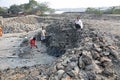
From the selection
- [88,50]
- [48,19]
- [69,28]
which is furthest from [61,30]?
[48,19]

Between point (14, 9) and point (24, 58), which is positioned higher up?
point (14, 9)

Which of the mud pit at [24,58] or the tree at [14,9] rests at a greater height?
the tree at [14,9]

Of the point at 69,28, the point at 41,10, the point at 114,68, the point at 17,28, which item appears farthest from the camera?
the point at 41,10

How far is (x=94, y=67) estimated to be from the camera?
9.37 meters

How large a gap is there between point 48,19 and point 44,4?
53.0ft

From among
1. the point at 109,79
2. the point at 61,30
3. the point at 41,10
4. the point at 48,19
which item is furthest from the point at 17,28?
the point at 109,79

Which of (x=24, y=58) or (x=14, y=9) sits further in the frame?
(x=14, y=9)

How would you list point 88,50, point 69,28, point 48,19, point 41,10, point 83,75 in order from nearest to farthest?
point 83,75
point 88,50
point 69,28
point 48,19
point 41,10

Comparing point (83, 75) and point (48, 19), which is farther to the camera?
point (48, 19)

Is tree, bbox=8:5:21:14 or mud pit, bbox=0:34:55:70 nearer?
mud pit, bbox=0:34:55:70

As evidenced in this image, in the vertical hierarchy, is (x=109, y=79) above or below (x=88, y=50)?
below

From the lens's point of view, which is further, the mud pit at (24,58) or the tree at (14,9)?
Result: the tree at (14,9)

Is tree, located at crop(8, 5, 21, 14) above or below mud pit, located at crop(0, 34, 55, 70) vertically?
above

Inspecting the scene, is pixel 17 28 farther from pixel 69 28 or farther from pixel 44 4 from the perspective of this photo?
pixel 44 4
